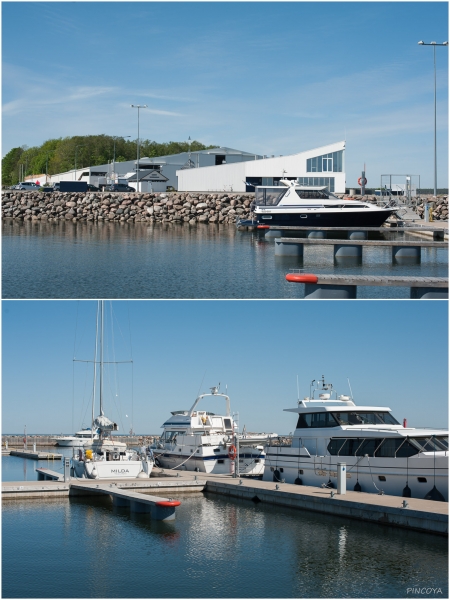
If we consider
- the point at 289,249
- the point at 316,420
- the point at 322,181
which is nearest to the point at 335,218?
the point at 289,249

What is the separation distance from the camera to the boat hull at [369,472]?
16.7m

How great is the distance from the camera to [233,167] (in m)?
68.7

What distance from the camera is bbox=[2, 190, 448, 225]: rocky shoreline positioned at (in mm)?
55156

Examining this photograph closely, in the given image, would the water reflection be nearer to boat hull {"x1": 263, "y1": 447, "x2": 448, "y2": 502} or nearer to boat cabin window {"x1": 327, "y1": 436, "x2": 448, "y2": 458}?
boat hull {"x1": 263, "y1": 447, "x2": 448, "y2": 502}

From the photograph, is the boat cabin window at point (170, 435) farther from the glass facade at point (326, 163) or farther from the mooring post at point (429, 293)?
the glass facade at point (326, 163)

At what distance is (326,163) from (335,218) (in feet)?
76.7

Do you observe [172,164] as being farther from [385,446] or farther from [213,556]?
[213,556]

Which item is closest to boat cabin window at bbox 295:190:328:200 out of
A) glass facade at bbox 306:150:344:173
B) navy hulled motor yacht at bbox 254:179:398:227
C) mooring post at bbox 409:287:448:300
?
navy hulled motor yacht at bbox 254:179:398:227

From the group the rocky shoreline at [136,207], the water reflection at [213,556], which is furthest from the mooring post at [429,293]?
the rocky shoreline at [136,207]

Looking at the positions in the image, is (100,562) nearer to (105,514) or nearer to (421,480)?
(105,514)

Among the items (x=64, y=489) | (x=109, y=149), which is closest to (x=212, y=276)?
(x=64, y=489)

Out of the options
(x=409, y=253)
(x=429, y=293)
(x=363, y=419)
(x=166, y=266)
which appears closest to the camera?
(x=429, y=293)

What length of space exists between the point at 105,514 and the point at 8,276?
11.0 m

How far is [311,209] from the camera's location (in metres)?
44.0
